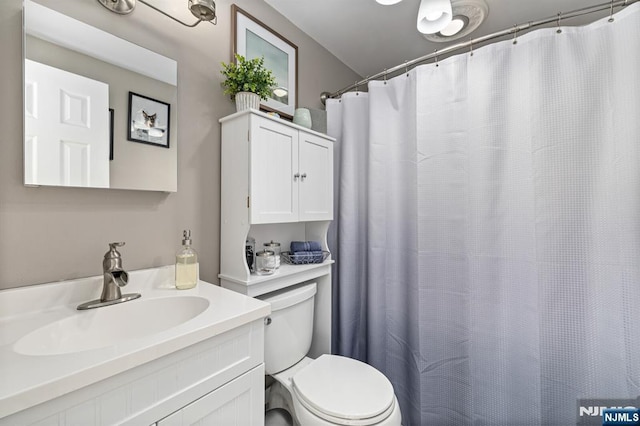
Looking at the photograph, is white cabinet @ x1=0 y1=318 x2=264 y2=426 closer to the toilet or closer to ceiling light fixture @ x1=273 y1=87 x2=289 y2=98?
the toilet

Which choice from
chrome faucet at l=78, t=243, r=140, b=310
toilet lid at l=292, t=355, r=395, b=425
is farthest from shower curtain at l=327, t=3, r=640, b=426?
chrome faucet at l=78, t=243, r=140, b=310

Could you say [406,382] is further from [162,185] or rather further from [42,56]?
[42,56]

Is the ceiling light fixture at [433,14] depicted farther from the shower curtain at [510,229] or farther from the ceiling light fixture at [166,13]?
the ceiling light fixture at [166,13]

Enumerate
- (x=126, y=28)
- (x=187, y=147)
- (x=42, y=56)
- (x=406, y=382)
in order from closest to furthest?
(x=42, y=56)
(x=126, y=28)
(x=187, y=147)
(x=406, y=382)

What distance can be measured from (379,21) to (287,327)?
5.95 ft

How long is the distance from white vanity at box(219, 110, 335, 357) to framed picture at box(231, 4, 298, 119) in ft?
0.99

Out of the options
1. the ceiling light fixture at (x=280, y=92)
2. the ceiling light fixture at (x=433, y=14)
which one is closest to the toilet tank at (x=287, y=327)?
the ceiling light fixture at (x=280, y=92)

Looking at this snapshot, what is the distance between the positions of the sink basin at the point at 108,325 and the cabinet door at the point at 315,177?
667 millimetres

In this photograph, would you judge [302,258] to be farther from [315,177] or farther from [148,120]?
[148,120]

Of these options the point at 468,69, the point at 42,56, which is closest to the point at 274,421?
the point at 42,56

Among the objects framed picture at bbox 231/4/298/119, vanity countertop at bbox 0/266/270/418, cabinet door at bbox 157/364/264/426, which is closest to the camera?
vanity countertop at bbox 0/266/270/418

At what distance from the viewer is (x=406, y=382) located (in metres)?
1.54

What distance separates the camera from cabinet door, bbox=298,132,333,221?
1403 mm

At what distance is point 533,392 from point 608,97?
124cm
